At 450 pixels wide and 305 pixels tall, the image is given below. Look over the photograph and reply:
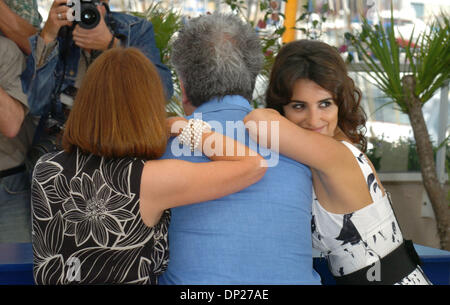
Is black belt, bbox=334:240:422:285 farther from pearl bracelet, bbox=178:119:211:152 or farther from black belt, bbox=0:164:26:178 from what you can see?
black belt, bbox=0:164:26:178

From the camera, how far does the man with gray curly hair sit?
1419 millimetres

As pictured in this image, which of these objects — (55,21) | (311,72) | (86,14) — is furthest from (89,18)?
(311,72)

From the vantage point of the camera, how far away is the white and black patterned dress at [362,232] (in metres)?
1.56

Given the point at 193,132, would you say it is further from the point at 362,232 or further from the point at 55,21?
the point at 55,21

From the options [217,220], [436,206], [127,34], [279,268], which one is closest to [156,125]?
[217,220]

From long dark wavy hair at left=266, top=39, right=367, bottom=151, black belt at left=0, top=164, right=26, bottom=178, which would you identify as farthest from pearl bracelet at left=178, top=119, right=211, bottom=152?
black belt at left=0, top=164, right=26, bottom=178

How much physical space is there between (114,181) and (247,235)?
375 mm

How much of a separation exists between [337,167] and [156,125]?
0.52 m

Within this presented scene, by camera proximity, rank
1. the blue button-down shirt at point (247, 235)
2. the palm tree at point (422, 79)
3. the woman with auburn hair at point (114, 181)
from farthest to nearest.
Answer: the palm tree at point (422, 79) < the blue button-down shirt at point (247, 235) < the woman with auburn hair at point (114, 181)

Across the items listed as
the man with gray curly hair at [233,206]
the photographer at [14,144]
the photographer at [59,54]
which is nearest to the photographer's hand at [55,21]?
the photographer at [59,54]

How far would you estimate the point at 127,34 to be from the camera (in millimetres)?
2223

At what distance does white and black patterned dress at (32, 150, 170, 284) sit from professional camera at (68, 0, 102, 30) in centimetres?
→ 86

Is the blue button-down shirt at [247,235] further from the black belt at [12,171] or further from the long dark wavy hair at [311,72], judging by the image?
the black belt at [12,171]

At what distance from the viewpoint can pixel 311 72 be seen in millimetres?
1626
